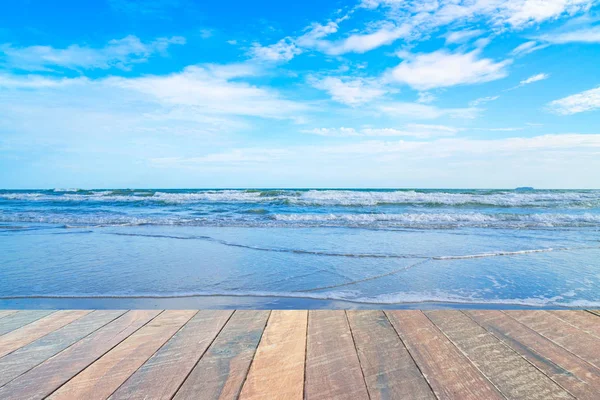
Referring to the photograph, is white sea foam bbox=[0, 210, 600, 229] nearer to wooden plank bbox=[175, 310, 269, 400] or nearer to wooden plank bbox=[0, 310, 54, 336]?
wooden plank bbox=[0, 310, 54, 336]

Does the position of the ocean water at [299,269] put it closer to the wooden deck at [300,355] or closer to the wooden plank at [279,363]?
the wooden deck at [300,355]

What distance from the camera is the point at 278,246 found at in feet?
22.7

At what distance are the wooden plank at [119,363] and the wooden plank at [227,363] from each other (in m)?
0.32

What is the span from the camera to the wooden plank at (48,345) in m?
1.72

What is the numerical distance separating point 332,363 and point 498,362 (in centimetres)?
85

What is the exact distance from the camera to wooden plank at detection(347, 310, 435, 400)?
1518 millimetres

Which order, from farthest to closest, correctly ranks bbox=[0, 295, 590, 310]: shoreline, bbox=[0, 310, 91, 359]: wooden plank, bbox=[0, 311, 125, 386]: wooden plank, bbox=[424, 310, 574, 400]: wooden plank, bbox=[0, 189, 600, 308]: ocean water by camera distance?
1. bbox=[0, 189, 600, 308]: ocean water
2. bbox=[0, 295, 590, 310]: shoreline
3. bbox=[0, 310, 91, 359]: wooden plank
4. bbox=[0, 311, 125, 386]: wooden plank
5. bbox=[424, 310, 574, 400]: wooden plank

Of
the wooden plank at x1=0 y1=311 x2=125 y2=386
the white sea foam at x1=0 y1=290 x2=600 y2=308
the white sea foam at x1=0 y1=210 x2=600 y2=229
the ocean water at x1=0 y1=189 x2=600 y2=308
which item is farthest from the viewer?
the white sea foam at x1=0 y1=210 x2=600 y2=229

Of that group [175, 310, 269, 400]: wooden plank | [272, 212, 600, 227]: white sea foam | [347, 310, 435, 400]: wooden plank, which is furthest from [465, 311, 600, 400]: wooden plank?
[272, 212, 600, 227]: white sea foam

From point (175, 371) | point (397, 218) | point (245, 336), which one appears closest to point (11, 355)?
point (175, 371)

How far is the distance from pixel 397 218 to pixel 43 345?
11.8 meters

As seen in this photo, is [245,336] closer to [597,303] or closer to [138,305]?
[138,305]

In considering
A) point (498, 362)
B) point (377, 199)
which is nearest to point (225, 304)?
point (498, 362)

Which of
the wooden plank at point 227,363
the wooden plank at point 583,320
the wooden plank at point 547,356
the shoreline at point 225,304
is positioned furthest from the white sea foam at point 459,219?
the wooden plank at point 227,363
